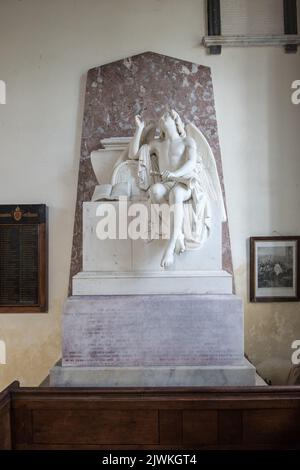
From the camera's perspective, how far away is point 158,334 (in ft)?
8.96

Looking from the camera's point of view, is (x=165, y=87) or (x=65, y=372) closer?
(x=65, y=372)

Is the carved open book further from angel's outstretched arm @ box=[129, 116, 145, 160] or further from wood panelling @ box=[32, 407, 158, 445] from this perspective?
wood panelling @ box=[32, 407, 158, 445]

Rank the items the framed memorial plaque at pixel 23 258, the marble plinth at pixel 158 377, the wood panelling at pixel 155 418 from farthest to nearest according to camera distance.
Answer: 1. the framed memorial plaque at pixel 23 258
2. the marble plinth at pixel 158 377
3. the wood panelling at pixel 155 418

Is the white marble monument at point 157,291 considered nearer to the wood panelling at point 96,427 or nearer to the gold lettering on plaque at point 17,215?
the wood panelling at point 96,427

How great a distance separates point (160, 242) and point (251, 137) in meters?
1.74

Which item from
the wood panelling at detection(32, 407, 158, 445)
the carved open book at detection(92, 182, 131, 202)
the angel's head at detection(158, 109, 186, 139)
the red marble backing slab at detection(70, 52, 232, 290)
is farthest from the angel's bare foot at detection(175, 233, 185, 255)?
the red marble backing slab at detection(70, 52, 232, 290)

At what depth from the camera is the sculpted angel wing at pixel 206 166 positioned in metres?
3.34

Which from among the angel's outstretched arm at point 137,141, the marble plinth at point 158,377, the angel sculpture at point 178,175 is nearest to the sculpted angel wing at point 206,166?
the angel sculpture at point 178,175

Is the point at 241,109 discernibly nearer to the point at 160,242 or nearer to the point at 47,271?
the point at 160,242

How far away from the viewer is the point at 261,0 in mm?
4051

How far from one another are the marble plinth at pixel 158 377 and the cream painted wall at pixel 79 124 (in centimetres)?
131

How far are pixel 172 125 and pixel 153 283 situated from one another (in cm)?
122

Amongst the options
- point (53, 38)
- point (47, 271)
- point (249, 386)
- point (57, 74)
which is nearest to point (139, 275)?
point (249, 386)

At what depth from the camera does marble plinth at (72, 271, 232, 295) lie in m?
2.85
